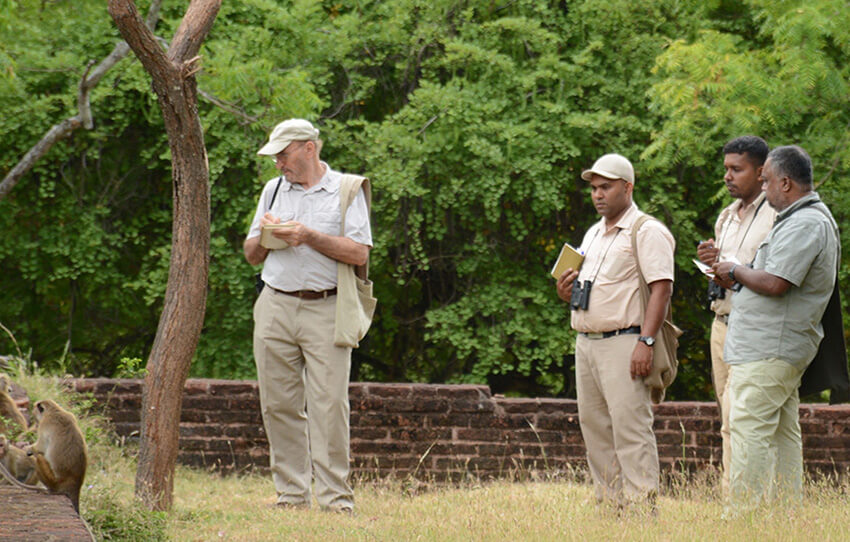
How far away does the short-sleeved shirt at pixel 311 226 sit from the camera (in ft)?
22.5

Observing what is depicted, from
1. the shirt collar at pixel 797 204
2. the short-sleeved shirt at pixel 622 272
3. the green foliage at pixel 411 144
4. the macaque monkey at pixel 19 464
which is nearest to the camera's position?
the macaque monkey at pixel 19 464

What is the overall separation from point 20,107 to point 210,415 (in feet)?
14.8

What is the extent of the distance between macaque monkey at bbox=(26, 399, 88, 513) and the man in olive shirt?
320cm

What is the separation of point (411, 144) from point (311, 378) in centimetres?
486

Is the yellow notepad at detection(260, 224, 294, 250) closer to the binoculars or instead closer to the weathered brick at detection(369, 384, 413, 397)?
the binoculars

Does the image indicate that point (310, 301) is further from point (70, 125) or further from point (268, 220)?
point (70, 125)

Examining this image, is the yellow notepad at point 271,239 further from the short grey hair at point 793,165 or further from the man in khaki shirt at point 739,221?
the short grey hair at point 793,165

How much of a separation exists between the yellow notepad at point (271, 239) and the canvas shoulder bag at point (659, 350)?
201cm

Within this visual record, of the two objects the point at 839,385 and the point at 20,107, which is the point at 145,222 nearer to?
the point at 20,107

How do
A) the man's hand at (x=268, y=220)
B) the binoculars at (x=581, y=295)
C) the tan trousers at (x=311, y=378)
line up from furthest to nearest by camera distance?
the tan trousers at (x=311, y=378), the man's hand at (x=268, y=220), the binoculars at (x=581, y=295)

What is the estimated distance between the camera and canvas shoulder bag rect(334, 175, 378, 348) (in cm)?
680

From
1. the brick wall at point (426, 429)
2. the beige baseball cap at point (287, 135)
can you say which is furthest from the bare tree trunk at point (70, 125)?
the beige baseball cap at point (287, 135)

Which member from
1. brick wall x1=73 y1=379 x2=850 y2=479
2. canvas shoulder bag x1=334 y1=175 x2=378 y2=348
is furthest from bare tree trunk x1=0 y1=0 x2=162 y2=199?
canvas shoulder bag x1=334 y1=175 x2=378 y2=348

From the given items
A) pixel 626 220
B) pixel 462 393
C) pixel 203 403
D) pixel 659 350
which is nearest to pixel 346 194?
pixel 626 220
